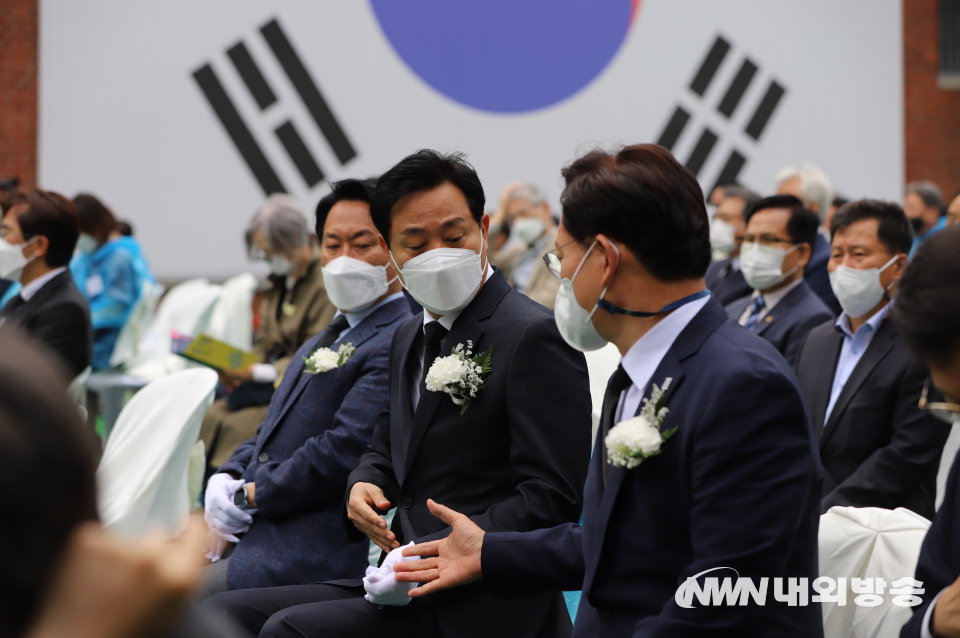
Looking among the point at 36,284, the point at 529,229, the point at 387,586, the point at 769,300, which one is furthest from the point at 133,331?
the point at 387,586

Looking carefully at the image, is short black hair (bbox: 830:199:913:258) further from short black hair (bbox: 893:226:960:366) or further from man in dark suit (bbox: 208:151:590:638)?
short black hair (bbox: 893:226:960:366)

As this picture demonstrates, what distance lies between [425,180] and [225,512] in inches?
47.7

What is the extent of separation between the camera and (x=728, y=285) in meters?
5.20

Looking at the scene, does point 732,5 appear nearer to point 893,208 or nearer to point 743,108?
point 743,108

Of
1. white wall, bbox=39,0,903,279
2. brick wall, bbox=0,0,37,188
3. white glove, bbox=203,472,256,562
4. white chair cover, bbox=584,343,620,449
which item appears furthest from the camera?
brick wall, bbox=0,0,37,188

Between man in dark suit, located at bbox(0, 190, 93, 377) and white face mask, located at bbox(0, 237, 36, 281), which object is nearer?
man in dark suit, located at bbox(0, 190, 93, 377)

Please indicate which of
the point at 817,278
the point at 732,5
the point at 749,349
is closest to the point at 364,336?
the point at 749,349

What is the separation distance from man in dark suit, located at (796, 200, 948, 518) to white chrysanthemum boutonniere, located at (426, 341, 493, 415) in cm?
145

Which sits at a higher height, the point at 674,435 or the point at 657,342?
the point at 657,342

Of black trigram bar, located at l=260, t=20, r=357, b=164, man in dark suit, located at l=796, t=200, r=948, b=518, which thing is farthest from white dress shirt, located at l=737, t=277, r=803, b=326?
black trigram bar, located at l=260, t=20, r=357, b=164

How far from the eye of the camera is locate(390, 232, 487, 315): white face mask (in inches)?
90.6

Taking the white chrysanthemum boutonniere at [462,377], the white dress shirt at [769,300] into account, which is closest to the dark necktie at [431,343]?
the white chrysanthemum boutonniere at [462,377]

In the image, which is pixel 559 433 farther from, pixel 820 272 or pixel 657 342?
pixel 820 272

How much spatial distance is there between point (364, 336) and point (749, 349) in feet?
5.22
